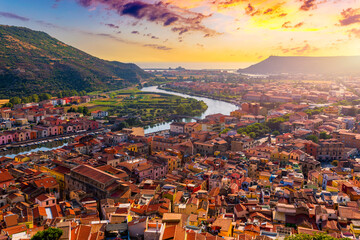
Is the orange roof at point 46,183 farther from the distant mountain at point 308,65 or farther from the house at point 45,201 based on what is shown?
the distant mountain at point 308,65

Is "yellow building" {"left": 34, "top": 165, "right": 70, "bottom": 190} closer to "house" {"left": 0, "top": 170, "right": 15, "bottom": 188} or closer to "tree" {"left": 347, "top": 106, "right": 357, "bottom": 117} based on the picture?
"house" {"left": 0, "top": 170, "right": 15, "bottom": 188}

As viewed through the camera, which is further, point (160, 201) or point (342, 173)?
point (342, 173)

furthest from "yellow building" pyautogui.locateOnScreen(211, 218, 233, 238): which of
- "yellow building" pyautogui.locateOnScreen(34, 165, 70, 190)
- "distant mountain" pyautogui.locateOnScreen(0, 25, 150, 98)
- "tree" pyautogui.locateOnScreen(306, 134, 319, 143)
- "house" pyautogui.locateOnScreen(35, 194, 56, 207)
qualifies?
"distant mountain" pyautogui.locateOnScreen(0, 25, 150, 98)

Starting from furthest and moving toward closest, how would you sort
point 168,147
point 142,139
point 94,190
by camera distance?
point 142,139 → point 168,147 → point 94,190

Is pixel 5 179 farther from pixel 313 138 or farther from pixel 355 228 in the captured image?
pixel 313 138

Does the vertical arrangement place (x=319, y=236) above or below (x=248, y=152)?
above

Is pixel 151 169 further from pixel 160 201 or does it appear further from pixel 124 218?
pixel 124 218

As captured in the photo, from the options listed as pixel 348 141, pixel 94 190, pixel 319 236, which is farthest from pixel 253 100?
pixel 319 236
